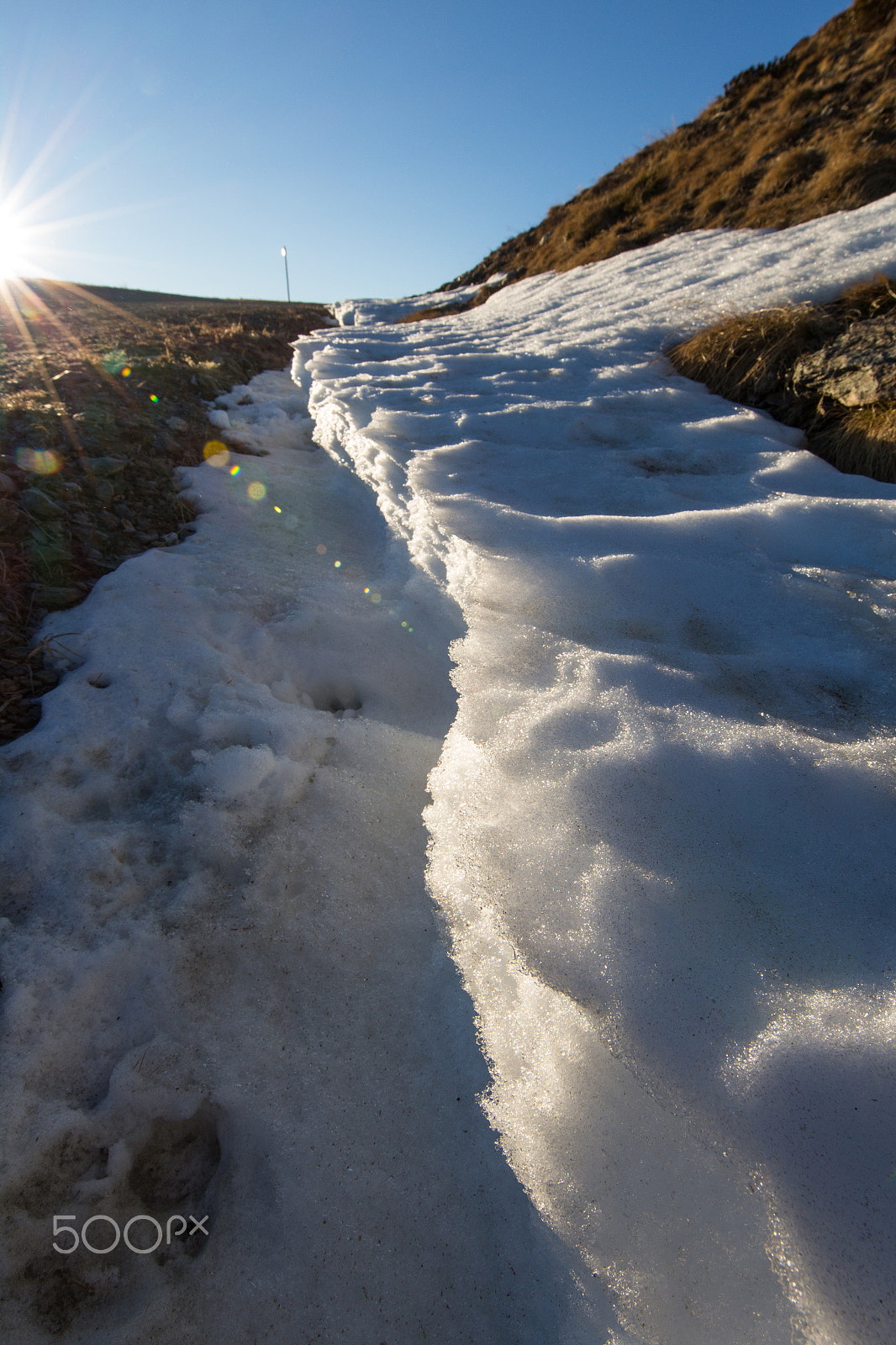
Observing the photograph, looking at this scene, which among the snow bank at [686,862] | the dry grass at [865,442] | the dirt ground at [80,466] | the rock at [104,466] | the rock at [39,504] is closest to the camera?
the snow bank at [686,862]

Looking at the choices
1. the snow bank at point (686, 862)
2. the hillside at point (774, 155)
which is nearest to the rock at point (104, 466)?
the snow bank at point (686, 862)

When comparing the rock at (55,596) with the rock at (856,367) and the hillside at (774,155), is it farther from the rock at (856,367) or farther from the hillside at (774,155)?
the hillside at (774,155)

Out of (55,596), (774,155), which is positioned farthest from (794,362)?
(774,155)

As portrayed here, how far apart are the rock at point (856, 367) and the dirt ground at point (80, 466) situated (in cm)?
337

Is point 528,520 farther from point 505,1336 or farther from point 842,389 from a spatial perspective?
point 505,1336

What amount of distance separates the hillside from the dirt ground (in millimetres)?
5460

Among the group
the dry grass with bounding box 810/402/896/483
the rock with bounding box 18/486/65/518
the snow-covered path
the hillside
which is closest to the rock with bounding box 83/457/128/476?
the rock with bounding box 18/486/65/518

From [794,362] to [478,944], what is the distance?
369 cm

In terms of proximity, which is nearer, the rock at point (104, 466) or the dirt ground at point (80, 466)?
the dirt ground at point (80, 466)

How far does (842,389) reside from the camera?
2844 millimetres

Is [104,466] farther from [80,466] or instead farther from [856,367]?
[856,367]

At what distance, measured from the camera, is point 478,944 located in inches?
48.9

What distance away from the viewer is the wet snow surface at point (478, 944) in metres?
0.86

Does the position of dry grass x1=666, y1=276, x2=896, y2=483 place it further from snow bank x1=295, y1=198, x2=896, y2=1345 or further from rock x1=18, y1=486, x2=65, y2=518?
rock x1=18, y1=486, x2=65, y2=518
